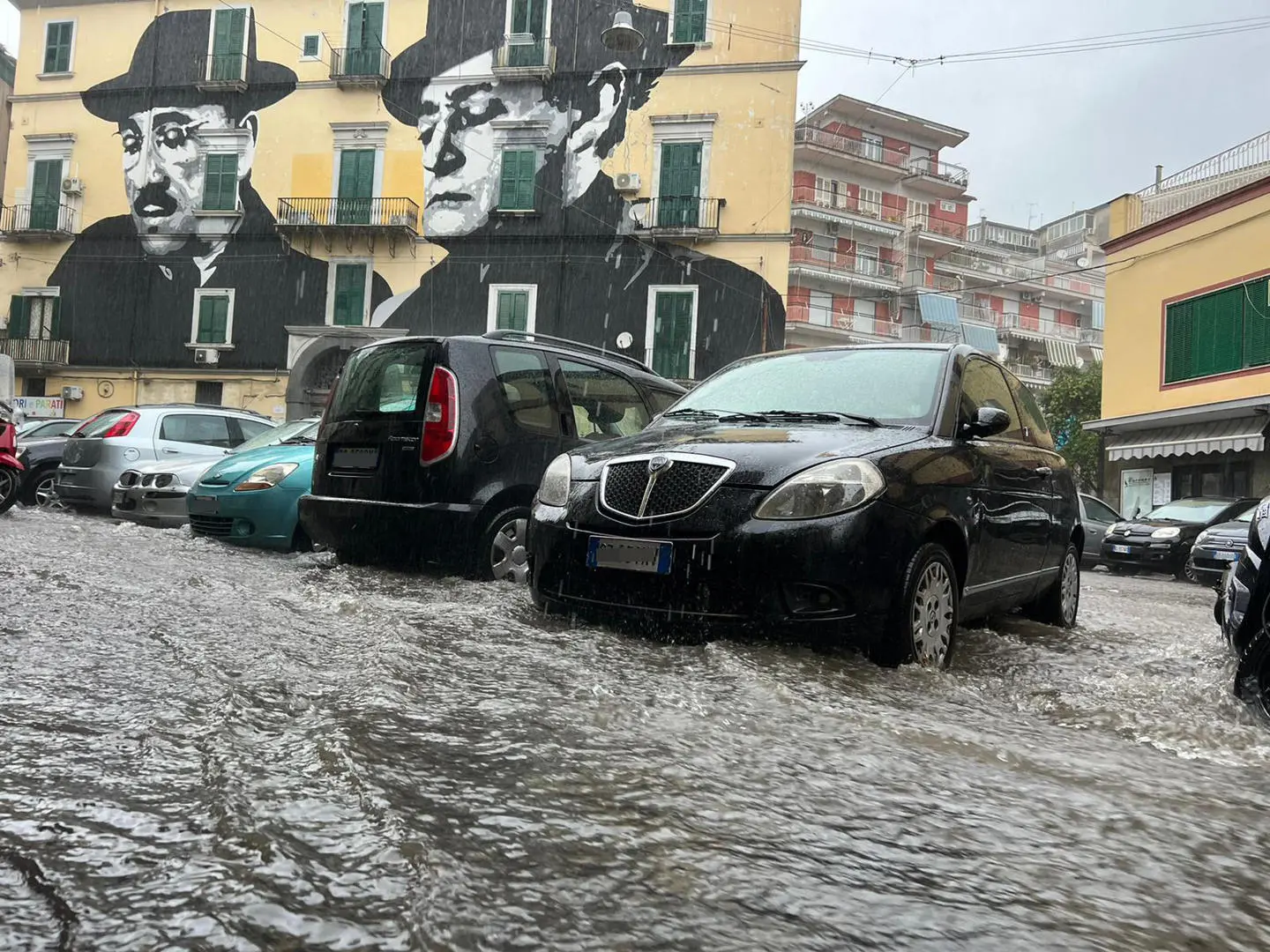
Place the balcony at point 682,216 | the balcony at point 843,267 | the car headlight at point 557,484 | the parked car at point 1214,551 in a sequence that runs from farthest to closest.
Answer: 1. the balcony at point 843,267
2. the balcony at point 682,216
3. the parked car at point 1214,551
4. the car headlight at point 557,484

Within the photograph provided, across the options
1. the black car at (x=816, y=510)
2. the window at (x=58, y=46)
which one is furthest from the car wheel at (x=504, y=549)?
the window at (x=58, y=46)

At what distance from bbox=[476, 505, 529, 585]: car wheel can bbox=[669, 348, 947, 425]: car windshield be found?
4.50 ft

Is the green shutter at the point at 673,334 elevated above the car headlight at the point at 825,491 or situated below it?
above

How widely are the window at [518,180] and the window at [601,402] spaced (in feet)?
63.8

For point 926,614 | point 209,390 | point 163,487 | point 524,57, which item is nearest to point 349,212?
point 524,57

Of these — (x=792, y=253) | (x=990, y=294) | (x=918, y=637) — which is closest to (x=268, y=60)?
(x=792, y=253)

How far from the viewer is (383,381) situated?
6184mm

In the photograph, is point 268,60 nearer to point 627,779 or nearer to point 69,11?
point 69,11

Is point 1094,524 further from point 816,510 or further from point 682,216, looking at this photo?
point 816,510

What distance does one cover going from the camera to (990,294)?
55.1m

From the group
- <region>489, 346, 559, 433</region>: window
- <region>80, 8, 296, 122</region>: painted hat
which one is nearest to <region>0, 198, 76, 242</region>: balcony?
<region>80, 8, 296, 122</region>: painted hat

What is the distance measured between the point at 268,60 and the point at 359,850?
96.9 feet

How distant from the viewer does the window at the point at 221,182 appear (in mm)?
27047

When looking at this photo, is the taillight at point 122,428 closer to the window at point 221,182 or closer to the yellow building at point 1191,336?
the yellow building at point 1191,336
